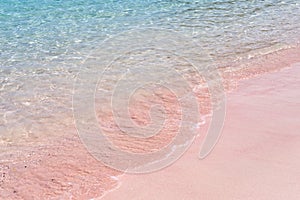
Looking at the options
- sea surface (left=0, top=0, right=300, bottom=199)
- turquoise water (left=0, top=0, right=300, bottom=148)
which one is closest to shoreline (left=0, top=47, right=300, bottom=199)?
sea surface (left=0, top=0, right=300, bottom=199)

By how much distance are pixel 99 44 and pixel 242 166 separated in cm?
559

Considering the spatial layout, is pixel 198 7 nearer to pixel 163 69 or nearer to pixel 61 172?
pixel 163 69

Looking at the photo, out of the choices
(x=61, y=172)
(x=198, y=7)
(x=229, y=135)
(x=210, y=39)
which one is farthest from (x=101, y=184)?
(x=198, y=7)

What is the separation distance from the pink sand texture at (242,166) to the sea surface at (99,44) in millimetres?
498

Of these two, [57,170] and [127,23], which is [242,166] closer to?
[57,170]

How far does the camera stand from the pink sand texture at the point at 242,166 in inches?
158

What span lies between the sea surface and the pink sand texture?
498 mm

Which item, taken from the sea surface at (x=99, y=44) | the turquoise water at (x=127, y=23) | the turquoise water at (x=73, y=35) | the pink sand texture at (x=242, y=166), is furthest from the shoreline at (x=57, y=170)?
the turquoise water at (x=127, y=23)

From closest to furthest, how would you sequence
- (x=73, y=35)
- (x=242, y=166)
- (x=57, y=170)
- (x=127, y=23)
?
(x=242, y=166), (x=57, y=170), (x=73, y=35), (x=127, y=23)

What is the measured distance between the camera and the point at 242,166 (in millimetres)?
4426

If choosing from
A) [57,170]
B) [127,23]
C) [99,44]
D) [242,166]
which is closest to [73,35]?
[99,44]

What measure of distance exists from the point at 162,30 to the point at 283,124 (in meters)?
5.38

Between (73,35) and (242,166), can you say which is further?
(73,35)

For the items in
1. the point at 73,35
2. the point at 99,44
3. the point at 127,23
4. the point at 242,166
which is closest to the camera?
the point at 242,166
